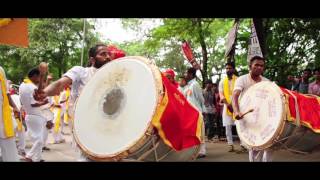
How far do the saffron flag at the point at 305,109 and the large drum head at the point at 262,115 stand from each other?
0.50 ft

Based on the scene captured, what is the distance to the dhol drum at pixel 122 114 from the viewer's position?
11.2 ft

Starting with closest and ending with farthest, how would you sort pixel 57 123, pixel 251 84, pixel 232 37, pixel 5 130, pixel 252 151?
pixel 5 130, pixel 252 151, pixel 251 84, pixel 232 37, pixel 57 123

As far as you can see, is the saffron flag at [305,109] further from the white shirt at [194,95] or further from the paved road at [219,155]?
the white shirt at [194,95]

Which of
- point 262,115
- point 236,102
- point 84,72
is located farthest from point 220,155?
point 84,72

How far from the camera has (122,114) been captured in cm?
360

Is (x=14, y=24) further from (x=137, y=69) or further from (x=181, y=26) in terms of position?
(x=181, y=26)

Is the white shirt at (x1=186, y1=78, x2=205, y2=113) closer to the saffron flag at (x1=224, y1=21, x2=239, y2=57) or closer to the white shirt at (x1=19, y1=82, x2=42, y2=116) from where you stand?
the saffron flag at (x1=224, y1=21, x2=239, y2=57)

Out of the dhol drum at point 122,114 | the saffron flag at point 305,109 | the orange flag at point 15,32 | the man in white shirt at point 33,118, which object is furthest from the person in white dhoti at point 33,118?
the saffron flag at point 305,109

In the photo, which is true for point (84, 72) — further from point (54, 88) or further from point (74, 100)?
point (54, 88)

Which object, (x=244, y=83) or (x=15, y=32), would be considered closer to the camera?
(x=15, y=32)

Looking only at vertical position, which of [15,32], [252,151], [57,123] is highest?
[15,32]

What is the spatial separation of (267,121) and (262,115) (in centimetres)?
12

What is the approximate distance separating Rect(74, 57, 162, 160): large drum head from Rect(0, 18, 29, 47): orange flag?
1.38 m
